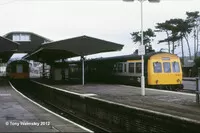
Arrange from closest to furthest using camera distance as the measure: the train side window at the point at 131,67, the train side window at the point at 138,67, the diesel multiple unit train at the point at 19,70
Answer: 1. the train side window at the point at 138,67
2. the train side window at the point at 131,67
3. the diesel multiple unit train at the point at 19,70

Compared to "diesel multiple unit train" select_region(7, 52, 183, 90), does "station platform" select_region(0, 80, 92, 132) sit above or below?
below

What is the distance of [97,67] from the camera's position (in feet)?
125

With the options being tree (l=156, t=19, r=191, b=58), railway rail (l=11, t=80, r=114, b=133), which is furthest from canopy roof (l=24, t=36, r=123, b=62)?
tree (l=156, t=19, r=191, b=58)

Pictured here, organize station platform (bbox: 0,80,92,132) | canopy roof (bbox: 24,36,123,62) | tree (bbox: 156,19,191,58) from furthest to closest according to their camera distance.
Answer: tree (bbox: 156,19,191,58)
canopy roof (bbox: 24,36,123,62)
station platform (bbox: 0,80,92,132)

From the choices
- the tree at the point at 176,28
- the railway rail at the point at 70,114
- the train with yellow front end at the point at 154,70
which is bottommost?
the railway rail at the point at 70,114

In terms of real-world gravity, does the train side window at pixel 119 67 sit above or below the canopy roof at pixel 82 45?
below

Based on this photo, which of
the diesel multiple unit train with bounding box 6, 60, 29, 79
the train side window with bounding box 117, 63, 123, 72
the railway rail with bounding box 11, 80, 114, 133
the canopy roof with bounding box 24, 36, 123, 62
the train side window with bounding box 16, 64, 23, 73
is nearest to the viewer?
the railway rail with bounding box 11, 80, 114, 133

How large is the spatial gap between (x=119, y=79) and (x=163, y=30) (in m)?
35.8

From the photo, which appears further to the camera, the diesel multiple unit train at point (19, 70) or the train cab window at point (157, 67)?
the diesel multiple unit train at point (19, 70)

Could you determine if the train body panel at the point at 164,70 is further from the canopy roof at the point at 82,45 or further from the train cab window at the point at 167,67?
the canopy roof at the point at 82,45

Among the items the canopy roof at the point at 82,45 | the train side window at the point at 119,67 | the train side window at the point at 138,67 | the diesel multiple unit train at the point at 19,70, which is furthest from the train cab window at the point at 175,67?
the diesel multiple unit train at the point at 19,70
